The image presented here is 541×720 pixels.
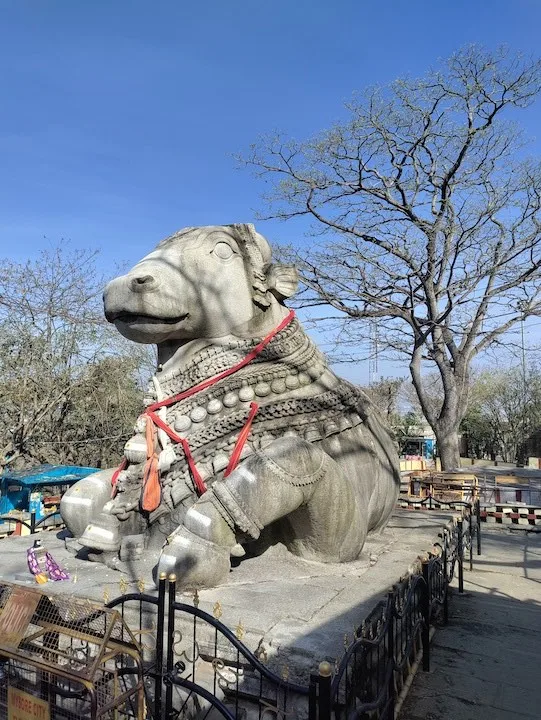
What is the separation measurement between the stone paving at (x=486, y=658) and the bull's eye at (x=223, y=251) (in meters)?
3.12

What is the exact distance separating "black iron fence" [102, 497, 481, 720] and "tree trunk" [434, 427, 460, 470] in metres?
11.6

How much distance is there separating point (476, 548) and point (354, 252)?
8509 mm

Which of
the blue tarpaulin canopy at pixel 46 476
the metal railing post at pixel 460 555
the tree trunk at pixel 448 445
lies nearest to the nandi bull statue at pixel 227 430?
the metal railing post at pixel 460 555

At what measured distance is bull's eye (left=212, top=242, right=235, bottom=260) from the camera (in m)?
4.10

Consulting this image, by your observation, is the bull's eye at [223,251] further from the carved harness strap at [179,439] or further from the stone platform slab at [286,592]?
the stone platform slab at [286,592]

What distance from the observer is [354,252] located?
14898mm

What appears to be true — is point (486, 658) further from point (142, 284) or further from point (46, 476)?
point (46, 476)

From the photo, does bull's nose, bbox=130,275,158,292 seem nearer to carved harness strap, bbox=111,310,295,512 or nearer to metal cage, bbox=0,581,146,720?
carved harness strap, bbox=111,310,295,512

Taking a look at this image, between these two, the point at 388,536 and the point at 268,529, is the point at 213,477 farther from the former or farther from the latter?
the point at 388,536

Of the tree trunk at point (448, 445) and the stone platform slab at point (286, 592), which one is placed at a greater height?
the tree trunk at point (448, 445)

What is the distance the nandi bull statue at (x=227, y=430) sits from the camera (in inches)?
132

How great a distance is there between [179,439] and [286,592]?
1215 mm

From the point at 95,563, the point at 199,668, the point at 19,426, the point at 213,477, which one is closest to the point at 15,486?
the point at 19,426

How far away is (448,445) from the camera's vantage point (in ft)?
48.0
